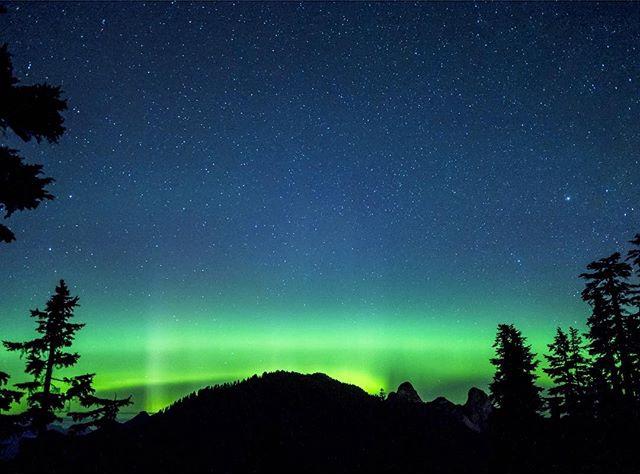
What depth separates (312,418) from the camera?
4094 cm

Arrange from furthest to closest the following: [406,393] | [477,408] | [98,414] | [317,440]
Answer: [406,393]
[477,408]
[317,440]
[98,414]

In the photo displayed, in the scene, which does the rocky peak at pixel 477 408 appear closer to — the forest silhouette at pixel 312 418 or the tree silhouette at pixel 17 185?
the forest silhouette at pixel 312 418

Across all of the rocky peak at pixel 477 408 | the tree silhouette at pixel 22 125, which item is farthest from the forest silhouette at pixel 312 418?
the rocky peak at pixel 477 408

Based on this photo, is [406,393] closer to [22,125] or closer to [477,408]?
[477,408]

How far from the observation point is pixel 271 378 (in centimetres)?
4906

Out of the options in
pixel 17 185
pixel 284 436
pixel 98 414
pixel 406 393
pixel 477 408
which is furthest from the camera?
pixel 406 393

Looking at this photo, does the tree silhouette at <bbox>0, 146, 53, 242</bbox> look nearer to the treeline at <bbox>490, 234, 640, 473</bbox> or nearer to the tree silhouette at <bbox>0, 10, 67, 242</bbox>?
the tree silhouette at <bbox>0, 10, 67, 242</bbox>

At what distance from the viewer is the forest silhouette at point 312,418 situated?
7.47 m

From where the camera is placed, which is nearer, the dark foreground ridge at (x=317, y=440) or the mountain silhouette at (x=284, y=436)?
the dark foreground ridge at (x=317, y=440)

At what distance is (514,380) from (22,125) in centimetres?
2437

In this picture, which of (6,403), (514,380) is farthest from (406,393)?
(6,403)

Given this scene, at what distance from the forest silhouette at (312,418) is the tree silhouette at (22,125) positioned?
0.06ft

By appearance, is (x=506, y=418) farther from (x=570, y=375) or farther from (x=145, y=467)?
(x=145, y=467)

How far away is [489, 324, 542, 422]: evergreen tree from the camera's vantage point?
2167 cm
